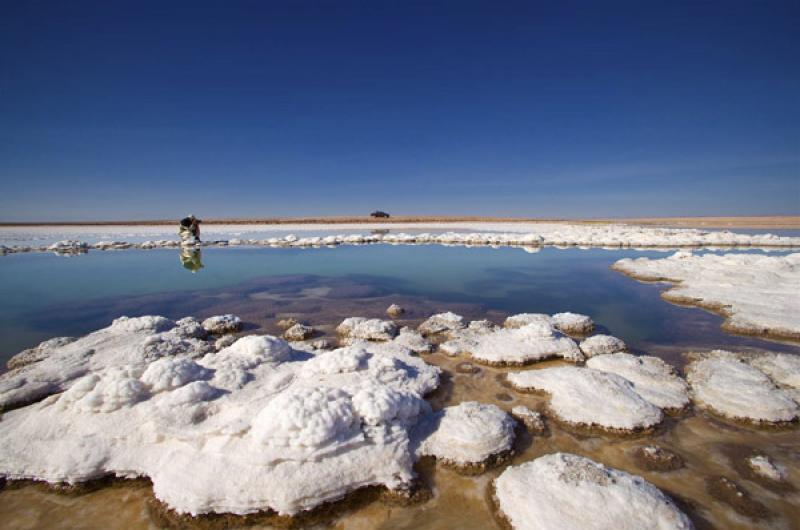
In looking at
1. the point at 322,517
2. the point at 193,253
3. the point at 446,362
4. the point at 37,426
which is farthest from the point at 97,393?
the point at 193,253

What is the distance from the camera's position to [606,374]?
4102 millimetres

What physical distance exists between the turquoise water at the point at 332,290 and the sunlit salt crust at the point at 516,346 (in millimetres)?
1390

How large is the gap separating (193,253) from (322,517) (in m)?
17.7

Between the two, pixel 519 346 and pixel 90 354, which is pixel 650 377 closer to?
pixel 519 346

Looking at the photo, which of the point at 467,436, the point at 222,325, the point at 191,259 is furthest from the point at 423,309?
the point at 191,259

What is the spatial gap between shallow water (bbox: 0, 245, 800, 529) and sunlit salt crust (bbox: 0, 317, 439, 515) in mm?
222

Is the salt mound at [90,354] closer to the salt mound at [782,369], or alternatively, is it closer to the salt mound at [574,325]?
the salt mound at [574,325]

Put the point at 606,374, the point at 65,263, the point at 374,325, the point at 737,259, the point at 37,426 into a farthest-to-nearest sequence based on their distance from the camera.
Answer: the point at 65,263 < the point at 737,259 < the point at 374,325 < the point at 606,374 < the point at 37,426

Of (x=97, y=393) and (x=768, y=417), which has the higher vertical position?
(x=97, y=393)

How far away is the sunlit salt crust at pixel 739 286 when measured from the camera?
6109mm

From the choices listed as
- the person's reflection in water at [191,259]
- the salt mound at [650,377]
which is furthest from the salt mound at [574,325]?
the person's reflection in water at [191,259]

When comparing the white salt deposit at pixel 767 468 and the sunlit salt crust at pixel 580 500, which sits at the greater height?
the sunlit salt crust at pixel 580 500

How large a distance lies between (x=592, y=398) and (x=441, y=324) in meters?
2.90

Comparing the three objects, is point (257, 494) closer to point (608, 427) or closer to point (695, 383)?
point (608, 427)
